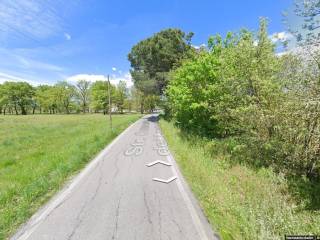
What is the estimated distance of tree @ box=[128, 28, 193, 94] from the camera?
27.2 meters

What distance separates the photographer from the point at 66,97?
76938 mm

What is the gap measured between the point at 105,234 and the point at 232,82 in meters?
6.41

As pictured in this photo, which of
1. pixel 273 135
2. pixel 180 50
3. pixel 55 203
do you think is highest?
pixel 180 50

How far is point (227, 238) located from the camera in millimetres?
3391

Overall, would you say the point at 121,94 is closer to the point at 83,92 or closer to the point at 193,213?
the point at 83,92

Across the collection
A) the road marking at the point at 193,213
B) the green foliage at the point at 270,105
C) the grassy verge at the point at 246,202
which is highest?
the green foliage at the point at 270,105

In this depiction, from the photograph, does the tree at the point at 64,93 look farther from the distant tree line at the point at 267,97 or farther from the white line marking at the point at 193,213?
the white line marking at the point at 193,213

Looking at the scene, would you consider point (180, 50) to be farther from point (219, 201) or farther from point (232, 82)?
point (219, 201)

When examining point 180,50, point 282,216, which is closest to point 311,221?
point 282,216

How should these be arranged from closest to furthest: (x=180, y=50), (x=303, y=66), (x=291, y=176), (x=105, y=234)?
1. (x=105, y=234)
2. (x=303, y=66)
3. (x=291, y=176)
4. (x=180, y=50)

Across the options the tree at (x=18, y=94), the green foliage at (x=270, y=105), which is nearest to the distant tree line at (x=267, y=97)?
the green foliage at (x=270, y=105)

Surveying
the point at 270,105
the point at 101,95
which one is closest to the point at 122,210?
the point at 270,105

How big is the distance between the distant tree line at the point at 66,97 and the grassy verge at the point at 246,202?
62935 millimetres

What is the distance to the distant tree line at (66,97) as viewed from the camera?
Result: 71.3 meters
